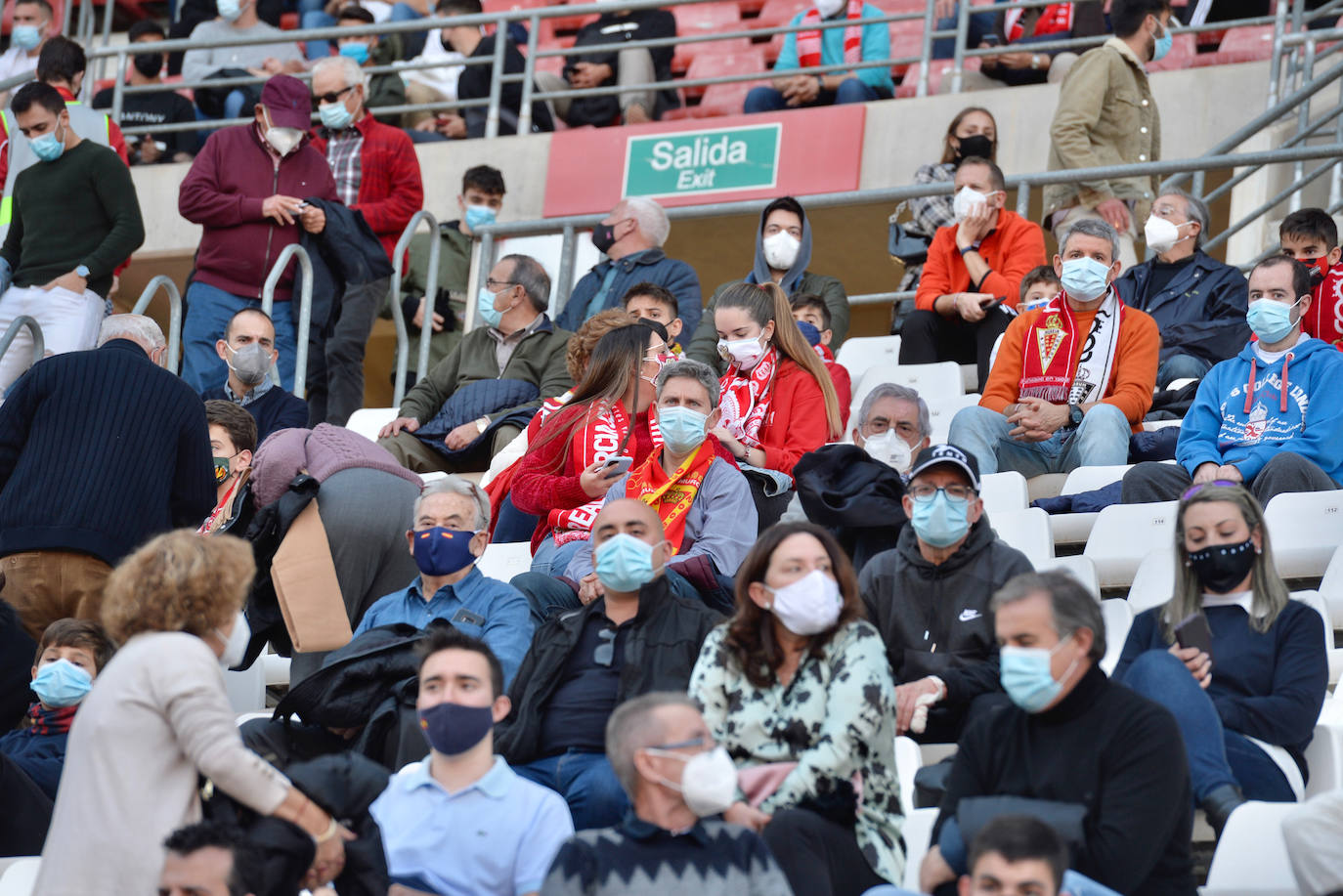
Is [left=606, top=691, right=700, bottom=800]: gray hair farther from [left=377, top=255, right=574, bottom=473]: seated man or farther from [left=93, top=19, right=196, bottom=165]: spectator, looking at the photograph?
[left=93, top=19, right=196, bottom=165]: spectator

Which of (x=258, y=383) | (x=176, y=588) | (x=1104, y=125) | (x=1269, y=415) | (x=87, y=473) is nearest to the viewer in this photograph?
(x=176, y=588)

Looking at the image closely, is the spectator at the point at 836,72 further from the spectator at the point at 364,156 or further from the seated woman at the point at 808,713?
the seated woman at the point at 808,713

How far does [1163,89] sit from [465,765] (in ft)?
24.7

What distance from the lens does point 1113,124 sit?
30.0ft

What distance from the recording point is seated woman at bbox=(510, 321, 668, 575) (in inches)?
249

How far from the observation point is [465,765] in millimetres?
4301

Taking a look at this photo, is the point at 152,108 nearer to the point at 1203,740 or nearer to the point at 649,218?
the point at 649,218

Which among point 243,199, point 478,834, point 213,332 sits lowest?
point 478,834

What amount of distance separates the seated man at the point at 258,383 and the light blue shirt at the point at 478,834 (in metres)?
3.37

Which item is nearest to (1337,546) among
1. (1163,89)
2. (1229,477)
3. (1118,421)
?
(1229,477)

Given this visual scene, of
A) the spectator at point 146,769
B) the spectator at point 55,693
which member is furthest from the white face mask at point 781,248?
the spectator at point 146,769

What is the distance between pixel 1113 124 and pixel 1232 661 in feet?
15.6

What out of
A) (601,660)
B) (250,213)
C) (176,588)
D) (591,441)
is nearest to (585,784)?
(601,660)

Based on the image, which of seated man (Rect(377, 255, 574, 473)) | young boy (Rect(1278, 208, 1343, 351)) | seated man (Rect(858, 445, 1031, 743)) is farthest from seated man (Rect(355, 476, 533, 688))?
young boy (Rect(1278, 208, 1343, 351))
